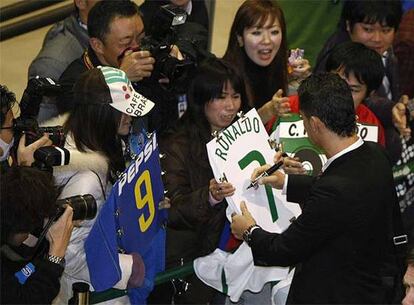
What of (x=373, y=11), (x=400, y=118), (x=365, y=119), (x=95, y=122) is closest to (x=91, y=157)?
(x=95, y=122)

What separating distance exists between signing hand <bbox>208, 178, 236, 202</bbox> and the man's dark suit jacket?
14.1 inches

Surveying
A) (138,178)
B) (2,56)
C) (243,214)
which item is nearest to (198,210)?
(243,214)

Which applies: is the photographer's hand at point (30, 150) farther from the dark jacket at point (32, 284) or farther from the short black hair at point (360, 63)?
the short black hair at point (360, 63)

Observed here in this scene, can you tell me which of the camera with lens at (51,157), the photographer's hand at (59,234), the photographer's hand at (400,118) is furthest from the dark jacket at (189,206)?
the photographer's hand at (400,118)

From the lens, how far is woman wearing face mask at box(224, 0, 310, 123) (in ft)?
19.7

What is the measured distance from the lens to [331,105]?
14.8 feet

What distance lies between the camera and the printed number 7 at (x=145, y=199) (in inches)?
179

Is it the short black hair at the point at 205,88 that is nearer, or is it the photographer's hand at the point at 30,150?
the photographer's hand at the point at 30,150

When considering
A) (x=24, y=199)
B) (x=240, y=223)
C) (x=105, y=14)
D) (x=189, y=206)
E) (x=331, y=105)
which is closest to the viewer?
(x=24, y=199)

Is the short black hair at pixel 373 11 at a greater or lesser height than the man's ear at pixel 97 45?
lesser

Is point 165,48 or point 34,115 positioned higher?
point 165,48

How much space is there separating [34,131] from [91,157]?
0.36 metres

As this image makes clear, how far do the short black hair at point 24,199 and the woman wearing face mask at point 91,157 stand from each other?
0.45m

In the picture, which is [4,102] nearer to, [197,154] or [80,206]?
[80,206]
